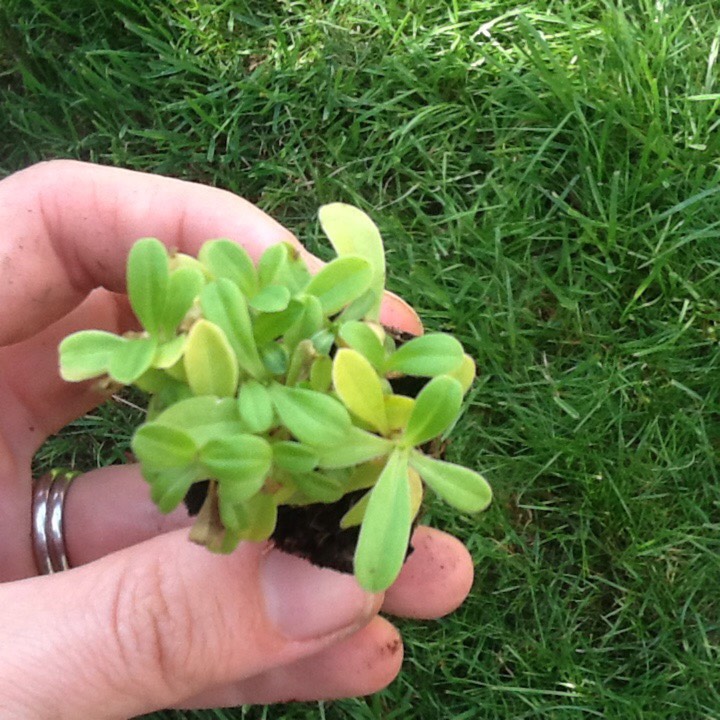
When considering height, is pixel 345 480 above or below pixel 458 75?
above

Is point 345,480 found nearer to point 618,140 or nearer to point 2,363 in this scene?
point 2,363

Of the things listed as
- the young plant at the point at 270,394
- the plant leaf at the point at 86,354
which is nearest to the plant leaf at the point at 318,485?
the young plant at the point at 270,394

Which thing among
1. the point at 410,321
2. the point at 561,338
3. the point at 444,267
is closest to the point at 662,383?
the point at 561,338

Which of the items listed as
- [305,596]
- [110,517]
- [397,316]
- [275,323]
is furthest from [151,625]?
[110,517]

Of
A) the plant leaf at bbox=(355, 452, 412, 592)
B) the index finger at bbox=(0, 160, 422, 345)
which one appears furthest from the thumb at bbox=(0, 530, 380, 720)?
the index finger at bbox=(0, 160, 422, 345)

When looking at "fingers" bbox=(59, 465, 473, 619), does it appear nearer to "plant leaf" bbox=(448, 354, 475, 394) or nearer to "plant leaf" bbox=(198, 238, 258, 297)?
"plant leaf" bbox=(448, 354, 475, 394)

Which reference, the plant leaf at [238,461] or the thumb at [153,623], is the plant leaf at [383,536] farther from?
the thumb at [153,623]
